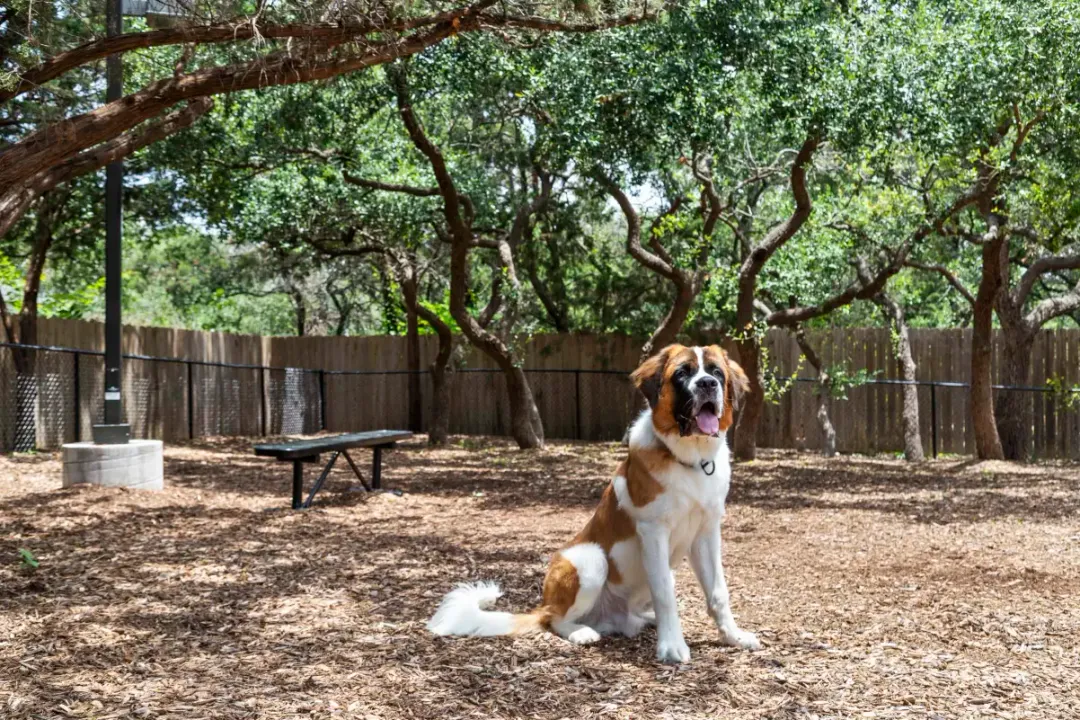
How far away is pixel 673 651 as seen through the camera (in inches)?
202

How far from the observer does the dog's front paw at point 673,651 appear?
16.7ft

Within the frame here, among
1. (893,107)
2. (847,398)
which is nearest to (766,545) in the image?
(893,107)

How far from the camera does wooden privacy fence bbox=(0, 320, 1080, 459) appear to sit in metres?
17.8

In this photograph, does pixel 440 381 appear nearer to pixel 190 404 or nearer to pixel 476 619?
pixel 190 404

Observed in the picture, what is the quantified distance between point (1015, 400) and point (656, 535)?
46.2ft

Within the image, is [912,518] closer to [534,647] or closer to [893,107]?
[893,107]

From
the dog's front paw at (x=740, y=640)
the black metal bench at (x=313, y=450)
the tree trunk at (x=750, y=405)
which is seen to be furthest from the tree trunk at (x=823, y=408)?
the dog's front paw at (x=740, y=640)

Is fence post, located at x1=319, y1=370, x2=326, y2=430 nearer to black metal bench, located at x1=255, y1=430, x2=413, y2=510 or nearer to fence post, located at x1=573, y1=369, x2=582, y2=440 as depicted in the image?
fence post, located at x1=573, y1=369, x2=582, y2=440

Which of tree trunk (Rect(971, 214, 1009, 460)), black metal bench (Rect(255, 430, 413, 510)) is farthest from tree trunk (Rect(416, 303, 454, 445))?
tree trunk (Rect(971, 214, 1009, 460))

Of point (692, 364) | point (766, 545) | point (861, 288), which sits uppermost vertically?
point (861, 288)

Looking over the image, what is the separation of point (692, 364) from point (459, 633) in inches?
73.9

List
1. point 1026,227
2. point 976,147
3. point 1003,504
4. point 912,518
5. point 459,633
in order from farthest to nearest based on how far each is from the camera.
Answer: point 1026,227, point 976,147, point 1003,504, point 912,518, point 459,633

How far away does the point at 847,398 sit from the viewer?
1941cm

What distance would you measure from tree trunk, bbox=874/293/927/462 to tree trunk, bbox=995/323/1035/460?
1.35 meters
